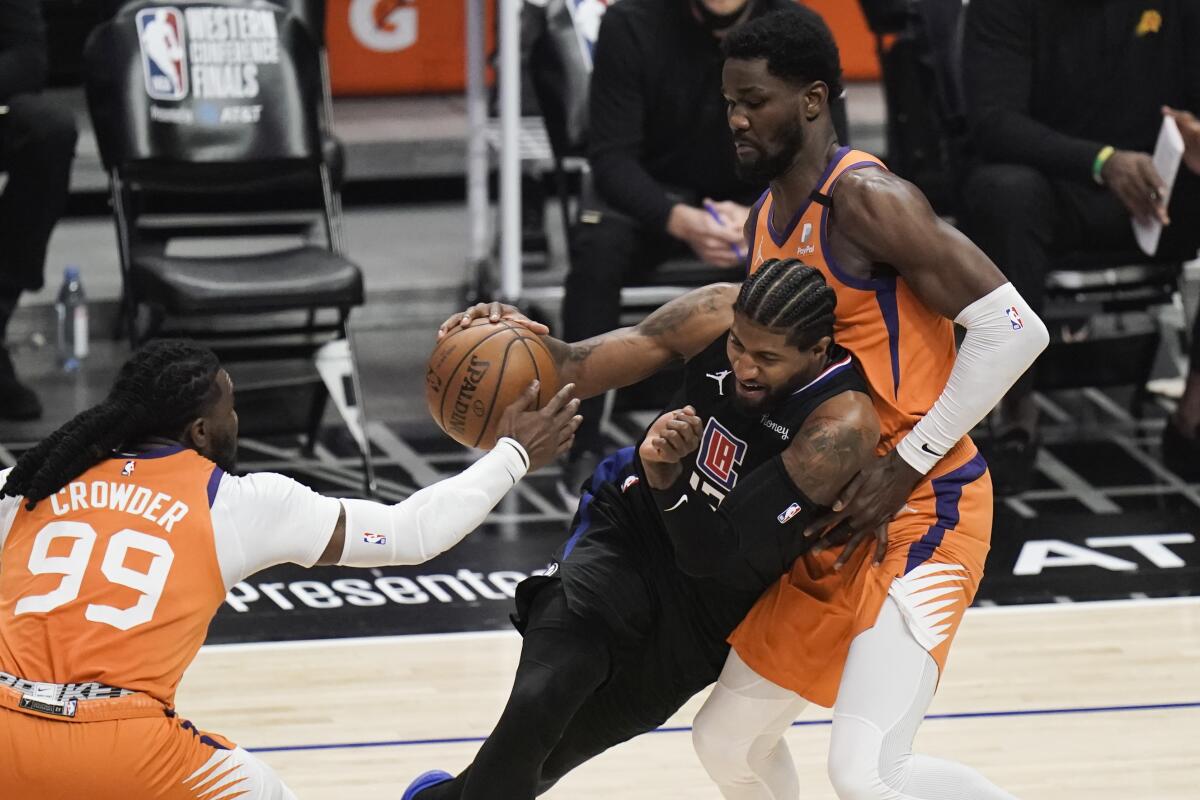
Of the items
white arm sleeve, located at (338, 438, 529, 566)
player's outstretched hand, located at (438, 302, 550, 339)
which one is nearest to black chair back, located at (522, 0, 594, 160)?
player's outstretched hand, located at (438, 302, 550, 339)

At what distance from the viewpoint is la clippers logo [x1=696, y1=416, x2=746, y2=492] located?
11.4 feet

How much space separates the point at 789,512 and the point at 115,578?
1183mm

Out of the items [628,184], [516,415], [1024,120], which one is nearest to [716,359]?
[516,415]

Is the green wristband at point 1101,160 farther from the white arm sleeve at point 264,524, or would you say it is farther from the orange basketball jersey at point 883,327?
the white arm sleeve at point 264,524

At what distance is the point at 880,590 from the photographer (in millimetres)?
3371

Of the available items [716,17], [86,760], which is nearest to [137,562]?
[86,760]

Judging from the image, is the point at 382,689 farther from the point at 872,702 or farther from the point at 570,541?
the point at 872,702

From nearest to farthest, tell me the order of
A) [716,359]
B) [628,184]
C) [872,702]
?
[872,702] < [716,359] < [628,184]

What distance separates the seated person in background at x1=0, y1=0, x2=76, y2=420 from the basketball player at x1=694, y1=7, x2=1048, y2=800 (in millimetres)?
3855

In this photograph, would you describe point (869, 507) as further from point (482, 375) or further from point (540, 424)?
point (482, 375)

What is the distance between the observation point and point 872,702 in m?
3.26

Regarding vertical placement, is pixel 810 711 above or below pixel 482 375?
below

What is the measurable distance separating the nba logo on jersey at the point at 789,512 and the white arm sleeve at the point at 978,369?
232 mm

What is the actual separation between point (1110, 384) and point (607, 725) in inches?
153
